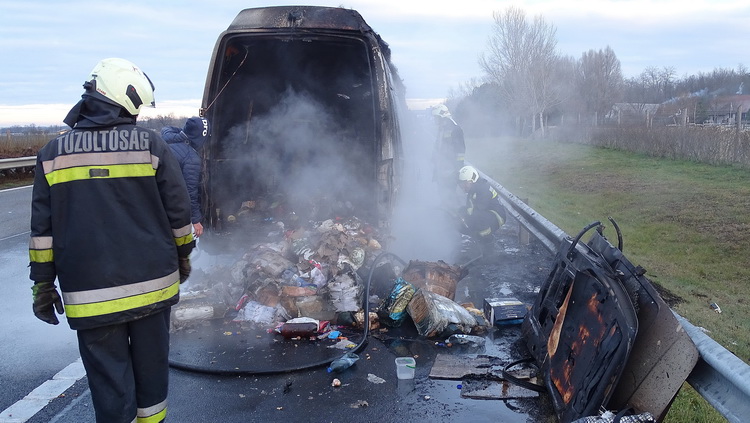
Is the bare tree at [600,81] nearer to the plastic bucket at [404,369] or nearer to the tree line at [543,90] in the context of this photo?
the tree line at [543,90]

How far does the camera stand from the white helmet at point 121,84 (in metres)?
2.61

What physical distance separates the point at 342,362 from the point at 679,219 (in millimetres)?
7300

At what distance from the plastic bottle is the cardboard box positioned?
1311mm

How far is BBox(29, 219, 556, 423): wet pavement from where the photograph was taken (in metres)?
3.29

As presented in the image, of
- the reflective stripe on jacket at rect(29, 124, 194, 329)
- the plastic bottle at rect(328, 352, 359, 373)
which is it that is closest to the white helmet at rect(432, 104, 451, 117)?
the plastic bottle at rect(328, 352, 359, 373)

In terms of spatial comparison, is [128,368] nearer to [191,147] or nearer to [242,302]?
[242,302]

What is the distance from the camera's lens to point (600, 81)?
55.6 m

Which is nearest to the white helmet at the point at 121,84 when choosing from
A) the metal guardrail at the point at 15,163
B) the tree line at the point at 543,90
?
the metal guardrail at the point at 15,163

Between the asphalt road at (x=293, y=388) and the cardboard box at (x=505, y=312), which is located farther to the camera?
the cardboard box at (x=505, y=312)

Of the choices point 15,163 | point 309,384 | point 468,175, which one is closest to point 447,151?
point 468,175

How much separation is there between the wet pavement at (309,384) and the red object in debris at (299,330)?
6 cm

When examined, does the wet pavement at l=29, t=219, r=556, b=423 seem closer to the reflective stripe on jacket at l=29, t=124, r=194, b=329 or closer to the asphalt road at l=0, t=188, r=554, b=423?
the asphalt road at l=0, t=188, r=554, b=423

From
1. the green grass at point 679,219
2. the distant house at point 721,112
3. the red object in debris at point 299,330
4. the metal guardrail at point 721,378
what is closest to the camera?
the metal guardrail at point 721,378

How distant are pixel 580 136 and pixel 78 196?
2964 cm
